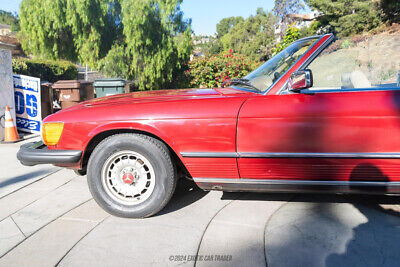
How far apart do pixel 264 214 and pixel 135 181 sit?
Answer: 3.93ft

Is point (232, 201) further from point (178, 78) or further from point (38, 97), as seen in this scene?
point (178, 78)

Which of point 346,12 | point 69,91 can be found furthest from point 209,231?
point 346,12

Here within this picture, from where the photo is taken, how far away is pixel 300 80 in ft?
7.60

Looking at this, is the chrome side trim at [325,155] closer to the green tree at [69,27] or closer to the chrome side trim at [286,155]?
the chrome side trim at [286,155]

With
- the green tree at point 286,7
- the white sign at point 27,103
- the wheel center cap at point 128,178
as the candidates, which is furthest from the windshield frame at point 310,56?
the green tree at point 286,7

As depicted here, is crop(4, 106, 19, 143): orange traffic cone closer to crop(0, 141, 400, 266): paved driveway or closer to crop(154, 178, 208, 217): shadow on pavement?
crop(0, 141, 400, 266): paved driveway

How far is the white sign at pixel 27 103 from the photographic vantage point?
6.48 metres

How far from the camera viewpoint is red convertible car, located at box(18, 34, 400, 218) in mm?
2314

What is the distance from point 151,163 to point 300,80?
1.38 meters

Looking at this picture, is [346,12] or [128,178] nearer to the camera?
[128,178]

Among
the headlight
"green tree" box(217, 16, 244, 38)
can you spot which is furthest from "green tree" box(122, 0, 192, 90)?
"green tree" box(217, 16, 244, 38)

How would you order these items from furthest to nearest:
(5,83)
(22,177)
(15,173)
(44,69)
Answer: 1. (44,69)
2. (5,83)
3. (15,173)
4. (22,177)

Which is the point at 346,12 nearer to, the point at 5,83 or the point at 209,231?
the point at 5,83

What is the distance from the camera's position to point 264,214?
108 inches
